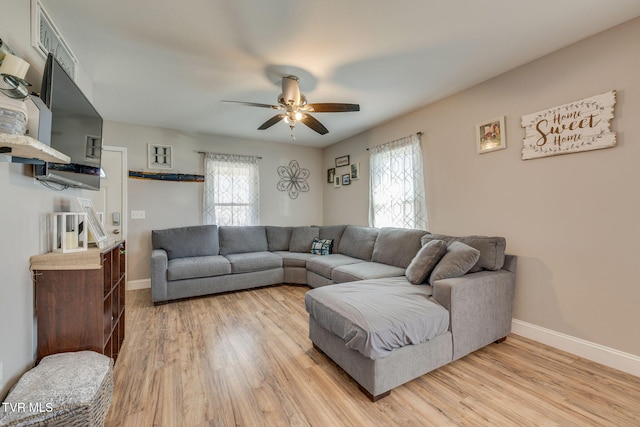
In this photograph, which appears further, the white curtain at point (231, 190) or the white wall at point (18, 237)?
the white curtain at point (231, 190)

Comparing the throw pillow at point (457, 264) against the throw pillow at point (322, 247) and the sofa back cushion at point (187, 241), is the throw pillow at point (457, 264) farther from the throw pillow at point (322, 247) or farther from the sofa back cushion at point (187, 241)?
the sofa back cushion at point (187, 241)

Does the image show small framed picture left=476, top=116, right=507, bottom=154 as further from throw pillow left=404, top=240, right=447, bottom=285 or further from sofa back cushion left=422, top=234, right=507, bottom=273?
throw pillow left=404, top=240, right=447, bottom=285

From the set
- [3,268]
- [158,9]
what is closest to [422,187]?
[158,9]

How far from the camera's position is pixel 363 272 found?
Answer: 9.84ft

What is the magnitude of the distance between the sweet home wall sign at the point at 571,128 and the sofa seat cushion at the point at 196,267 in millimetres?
3659

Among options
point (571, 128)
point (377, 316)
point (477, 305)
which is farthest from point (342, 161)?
point (377, 316)

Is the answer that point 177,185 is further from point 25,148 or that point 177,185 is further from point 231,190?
point 25,148

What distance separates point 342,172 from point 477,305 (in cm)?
332

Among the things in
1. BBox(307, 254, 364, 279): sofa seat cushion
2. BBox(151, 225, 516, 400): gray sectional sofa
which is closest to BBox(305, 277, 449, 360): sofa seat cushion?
BBox(151, 225, 516, 400): gray sectional sofa

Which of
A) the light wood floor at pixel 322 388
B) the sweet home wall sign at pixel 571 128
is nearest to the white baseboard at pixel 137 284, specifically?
the light wood floor at pixel 322 388

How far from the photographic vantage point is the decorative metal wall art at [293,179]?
5.11 m

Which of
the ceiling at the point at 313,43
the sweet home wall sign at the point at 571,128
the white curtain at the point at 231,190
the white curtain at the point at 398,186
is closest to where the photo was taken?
the ceiling at the point at 313,43

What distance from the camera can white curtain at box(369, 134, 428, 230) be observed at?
11.3ft

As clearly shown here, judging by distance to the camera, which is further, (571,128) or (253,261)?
(253,261)
